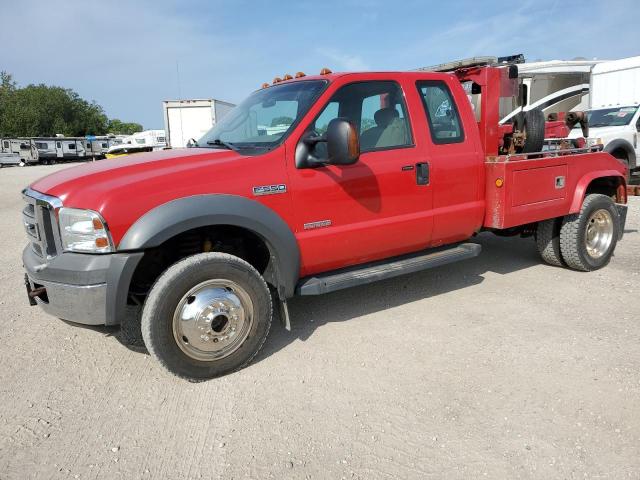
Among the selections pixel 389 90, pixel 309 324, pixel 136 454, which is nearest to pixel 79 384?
pixel 136 454

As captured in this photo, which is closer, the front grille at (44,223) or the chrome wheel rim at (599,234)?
the front grille at (44,223)

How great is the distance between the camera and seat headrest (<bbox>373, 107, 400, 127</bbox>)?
Answer: 3933mm

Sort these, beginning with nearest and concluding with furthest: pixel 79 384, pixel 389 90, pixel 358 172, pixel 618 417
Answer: pixel 618 417 → pixel 79 384 → pixel 358 172 → pixel 389 90

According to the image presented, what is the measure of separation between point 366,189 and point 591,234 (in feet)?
10.3

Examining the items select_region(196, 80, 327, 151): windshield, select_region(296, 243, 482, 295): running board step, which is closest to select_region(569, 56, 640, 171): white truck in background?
select_region(296, 243, 482, 295): running board step

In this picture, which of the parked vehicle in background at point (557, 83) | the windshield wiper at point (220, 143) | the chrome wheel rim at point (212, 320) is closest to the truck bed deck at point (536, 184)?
the windshield wiper at point (220, 143)

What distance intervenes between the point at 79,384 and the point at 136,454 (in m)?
0.98

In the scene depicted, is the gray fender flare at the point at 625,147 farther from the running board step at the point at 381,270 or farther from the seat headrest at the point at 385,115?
the seat headrest at the point at 385,115

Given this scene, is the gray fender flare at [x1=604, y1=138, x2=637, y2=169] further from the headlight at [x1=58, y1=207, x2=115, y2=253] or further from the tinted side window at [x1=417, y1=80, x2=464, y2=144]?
the headlight at [x1=58, y1=207, x2=115, y2=253]

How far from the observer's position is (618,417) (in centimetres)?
269

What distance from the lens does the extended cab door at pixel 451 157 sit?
405cm

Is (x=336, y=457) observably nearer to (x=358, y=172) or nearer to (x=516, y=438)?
(x=516, y=438)

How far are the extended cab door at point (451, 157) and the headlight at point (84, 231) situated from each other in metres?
2.50

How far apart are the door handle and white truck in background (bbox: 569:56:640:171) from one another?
8288 mm
